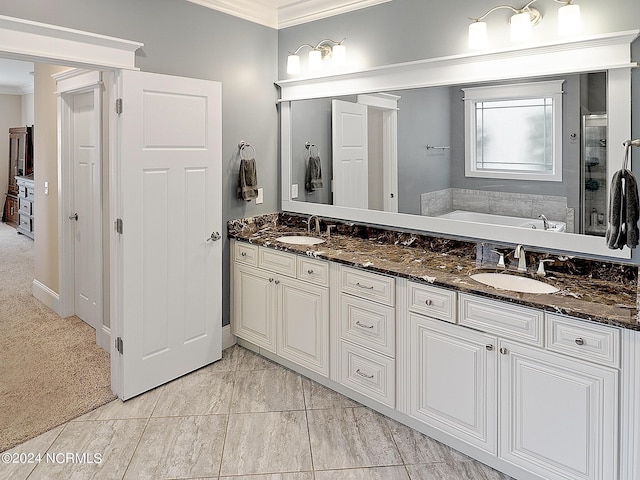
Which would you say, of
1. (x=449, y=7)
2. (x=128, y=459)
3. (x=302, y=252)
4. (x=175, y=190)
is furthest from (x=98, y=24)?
(x=128, y=459)

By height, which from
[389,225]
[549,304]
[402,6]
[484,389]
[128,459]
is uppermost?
[402,6]

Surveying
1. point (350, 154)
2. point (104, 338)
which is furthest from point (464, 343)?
point (104, 338)

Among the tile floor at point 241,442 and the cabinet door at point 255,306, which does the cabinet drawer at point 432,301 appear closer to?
the tile floor at point 241,442

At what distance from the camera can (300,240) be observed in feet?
11.5

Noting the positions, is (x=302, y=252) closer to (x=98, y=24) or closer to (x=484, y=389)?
(x=484, y=389)

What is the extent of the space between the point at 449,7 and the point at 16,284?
520cm

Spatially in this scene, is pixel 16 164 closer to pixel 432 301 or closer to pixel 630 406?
pixel 432 301

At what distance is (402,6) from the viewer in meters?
3.03

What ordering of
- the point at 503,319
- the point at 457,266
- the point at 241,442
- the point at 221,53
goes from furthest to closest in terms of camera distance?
the point at 221,53, the point at 457,266, the point at 241,442, the point at 503,319

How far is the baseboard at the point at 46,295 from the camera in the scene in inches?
173

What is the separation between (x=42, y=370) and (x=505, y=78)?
347cm

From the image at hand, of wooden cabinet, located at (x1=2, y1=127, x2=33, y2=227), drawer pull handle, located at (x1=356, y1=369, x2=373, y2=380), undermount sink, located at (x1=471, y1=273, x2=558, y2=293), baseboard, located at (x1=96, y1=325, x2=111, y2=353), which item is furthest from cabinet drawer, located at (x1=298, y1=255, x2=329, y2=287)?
wooden cabinet, located at (x1=2, y1=127, x2=33, y2=227)

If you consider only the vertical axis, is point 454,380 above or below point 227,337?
above

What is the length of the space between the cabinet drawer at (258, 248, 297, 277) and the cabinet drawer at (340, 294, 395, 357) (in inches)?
17.9
